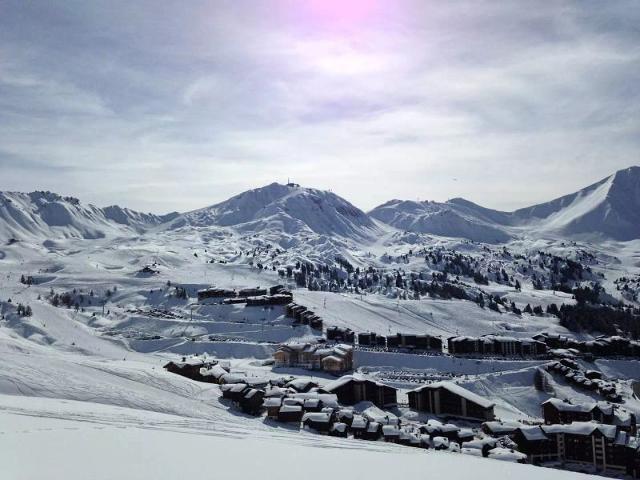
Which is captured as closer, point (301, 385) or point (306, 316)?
point (301, 385)

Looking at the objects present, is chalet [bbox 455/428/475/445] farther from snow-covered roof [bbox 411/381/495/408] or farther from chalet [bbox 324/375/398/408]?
chalet [bbox 324/375/398/408]

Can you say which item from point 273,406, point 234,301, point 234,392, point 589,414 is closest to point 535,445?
point 589,414

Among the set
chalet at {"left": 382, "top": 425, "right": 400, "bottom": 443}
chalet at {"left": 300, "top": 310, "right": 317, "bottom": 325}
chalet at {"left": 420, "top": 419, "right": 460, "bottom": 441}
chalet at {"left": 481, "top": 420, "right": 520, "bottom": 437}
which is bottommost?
chalet at {"left": 481, "top": 420, "right": 520, "bottom": 437}

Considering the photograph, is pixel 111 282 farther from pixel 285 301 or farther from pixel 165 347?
pixel 165 347

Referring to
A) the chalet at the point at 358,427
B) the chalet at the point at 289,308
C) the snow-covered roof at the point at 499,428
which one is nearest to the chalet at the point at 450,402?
the snow-covered roof at the point at 499,428

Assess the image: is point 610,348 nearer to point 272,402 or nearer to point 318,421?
point 318,421

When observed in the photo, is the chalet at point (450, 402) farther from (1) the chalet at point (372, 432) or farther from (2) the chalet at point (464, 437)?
(1) the chalet at point (372, 432)

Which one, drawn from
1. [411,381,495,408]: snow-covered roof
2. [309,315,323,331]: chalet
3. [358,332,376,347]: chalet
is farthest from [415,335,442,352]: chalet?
[411,381,495,408]: snow-covered roof
